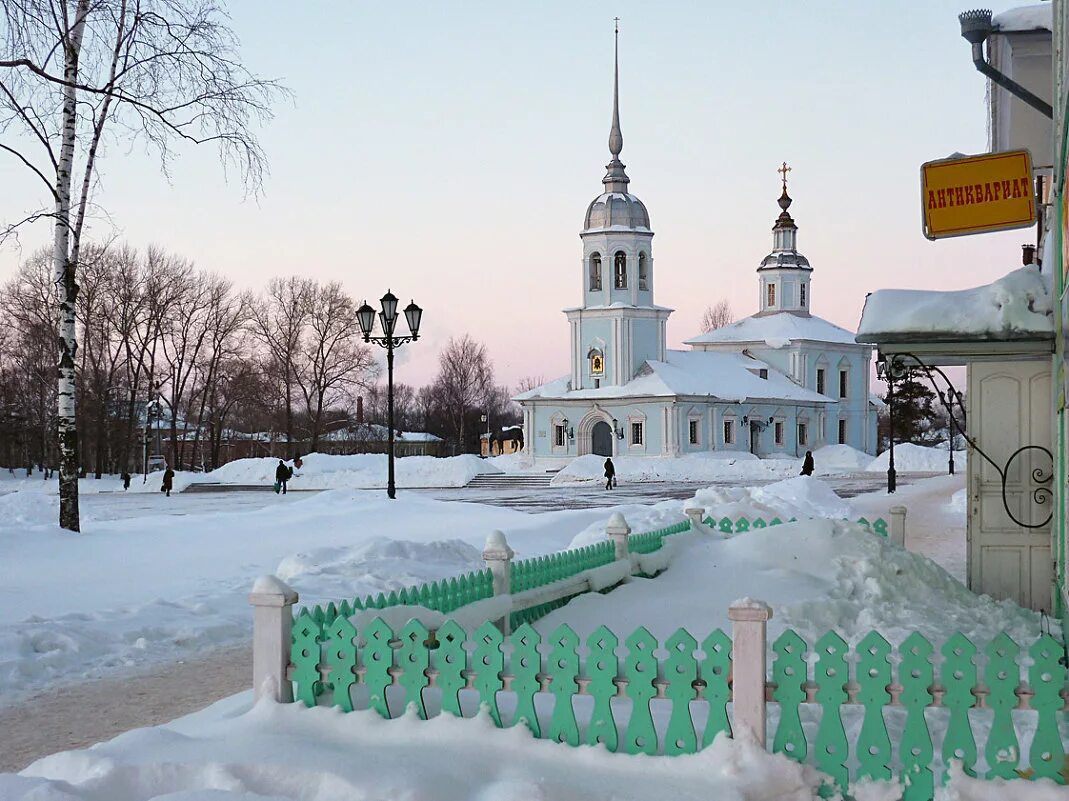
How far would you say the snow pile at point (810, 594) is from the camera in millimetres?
9438

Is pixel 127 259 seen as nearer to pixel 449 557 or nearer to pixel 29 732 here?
pixel 449 557

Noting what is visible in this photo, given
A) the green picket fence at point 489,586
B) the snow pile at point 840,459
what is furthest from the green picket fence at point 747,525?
the snow pile at point 840,459

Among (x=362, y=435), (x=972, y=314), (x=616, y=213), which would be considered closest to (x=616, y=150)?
(x=616, y=213)

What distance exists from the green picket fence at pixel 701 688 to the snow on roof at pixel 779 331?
68057mm

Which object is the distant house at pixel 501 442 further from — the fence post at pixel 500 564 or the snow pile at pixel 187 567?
the fence post at pixel 500 564

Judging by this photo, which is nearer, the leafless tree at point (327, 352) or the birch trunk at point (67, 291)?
the birch trunk at point (67, 291)

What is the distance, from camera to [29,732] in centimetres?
709

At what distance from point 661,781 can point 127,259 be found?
53.7m

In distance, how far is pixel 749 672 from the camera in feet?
17.1

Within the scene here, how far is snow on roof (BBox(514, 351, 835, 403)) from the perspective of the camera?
204 feet

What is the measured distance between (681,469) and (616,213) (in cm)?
1541

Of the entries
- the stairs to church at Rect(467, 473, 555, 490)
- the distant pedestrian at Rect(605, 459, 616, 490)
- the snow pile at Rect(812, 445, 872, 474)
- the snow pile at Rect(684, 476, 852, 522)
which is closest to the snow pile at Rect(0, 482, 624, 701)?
the snow pile at Rect(684, 476, 852, 522)

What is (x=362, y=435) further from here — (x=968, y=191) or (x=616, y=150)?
(x=968, y=191)

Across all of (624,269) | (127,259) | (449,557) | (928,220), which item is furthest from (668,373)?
(928,220)
